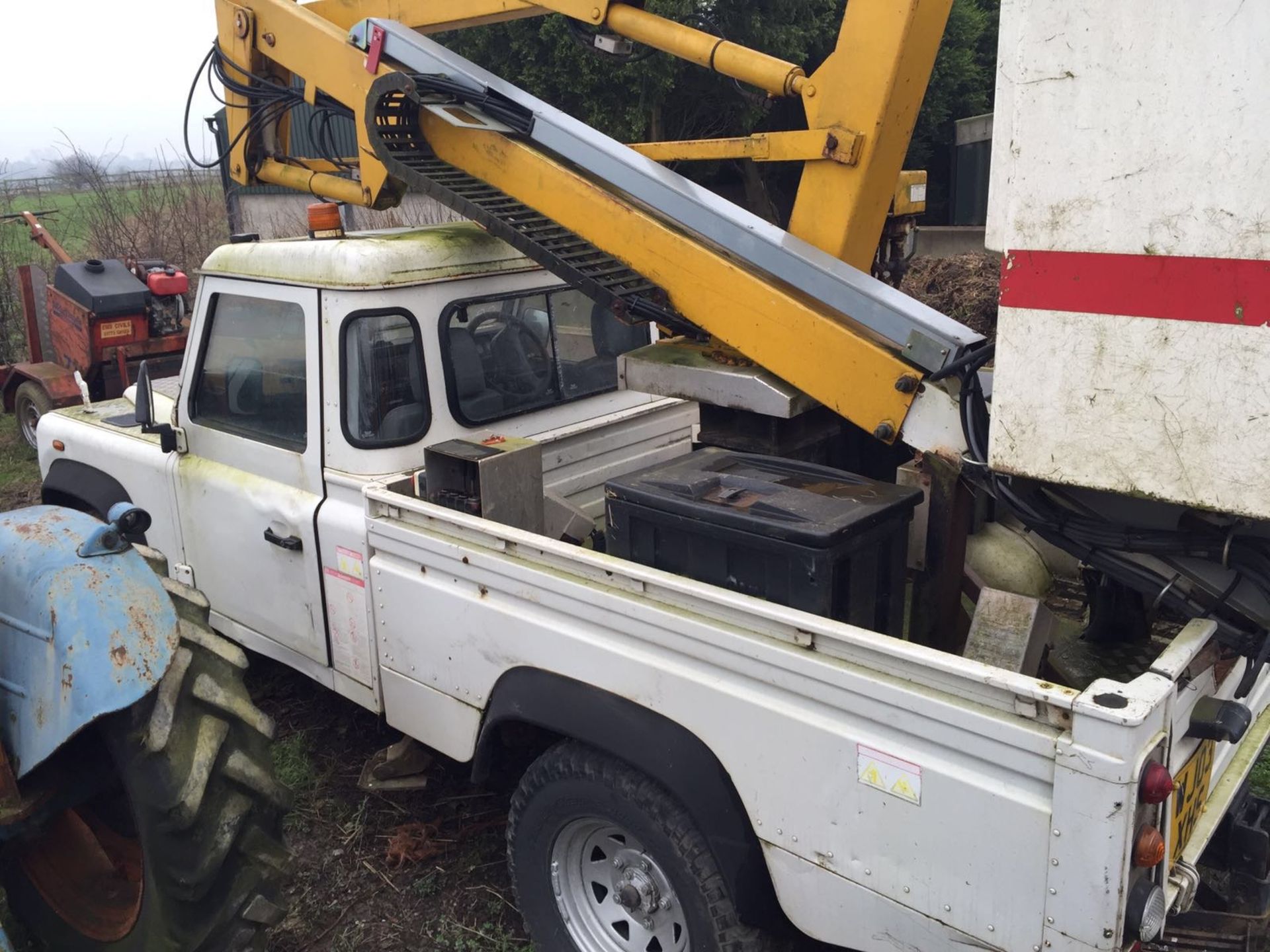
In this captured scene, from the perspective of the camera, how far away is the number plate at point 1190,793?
2.08 metres

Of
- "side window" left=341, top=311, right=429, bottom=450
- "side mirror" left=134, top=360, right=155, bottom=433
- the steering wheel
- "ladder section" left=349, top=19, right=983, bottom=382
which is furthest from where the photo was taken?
"side mirror" left=134, top=360, right=155, bottom=433

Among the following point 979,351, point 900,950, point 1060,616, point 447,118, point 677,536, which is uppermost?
point 447,118

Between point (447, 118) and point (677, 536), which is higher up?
point (447, 118)

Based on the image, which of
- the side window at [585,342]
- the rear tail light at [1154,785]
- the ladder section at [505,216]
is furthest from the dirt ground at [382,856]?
the rear tail light at [1154,785]

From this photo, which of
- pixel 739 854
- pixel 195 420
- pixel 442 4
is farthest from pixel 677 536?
pixel 442 4

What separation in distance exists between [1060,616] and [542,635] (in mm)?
1544

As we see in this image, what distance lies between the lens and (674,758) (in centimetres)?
242

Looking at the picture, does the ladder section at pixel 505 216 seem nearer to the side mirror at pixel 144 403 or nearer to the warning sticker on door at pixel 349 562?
the warning sticker on door at pixel 349 562

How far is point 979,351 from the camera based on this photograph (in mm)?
2500

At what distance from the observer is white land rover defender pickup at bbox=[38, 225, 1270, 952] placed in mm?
1933

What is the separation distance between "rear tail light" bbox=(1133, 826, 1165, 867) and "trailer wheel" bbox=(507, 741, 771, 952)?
907 mm

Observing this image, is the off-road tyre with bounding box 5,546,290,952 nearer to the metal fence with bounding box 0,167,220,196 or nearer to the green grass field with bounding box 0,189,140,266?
the green grass field with bounding box 0,189,140,266

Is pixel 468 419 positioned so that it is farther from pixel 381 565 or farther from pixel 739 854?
pixel 739 854

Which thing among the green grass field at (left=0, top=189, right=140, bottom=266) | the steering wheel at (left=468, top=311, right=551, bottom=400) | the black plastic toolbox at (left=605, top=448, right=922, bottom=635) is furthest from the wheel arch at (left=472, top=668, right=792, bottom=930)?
the green grass field at (left=0, top=189, right=140, bottom=266)
